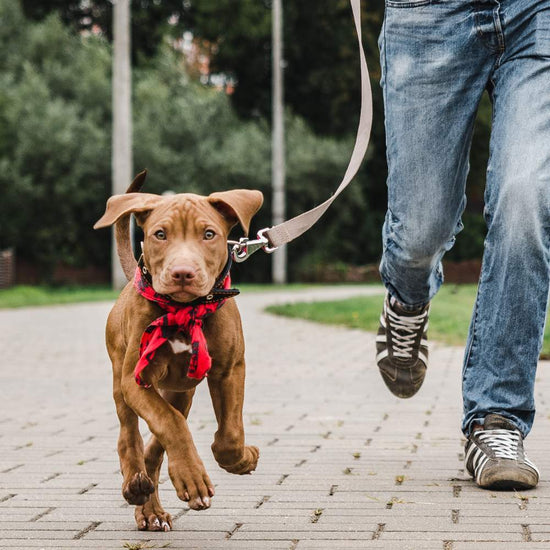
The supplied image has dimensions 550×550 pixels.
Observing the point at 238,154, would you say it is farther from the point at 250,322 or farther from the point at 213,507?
the point at 213,507

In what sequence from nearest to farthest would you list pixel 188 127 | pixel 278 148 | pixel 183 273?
pixel 183 273
pixel 278 148
pixel 188 127

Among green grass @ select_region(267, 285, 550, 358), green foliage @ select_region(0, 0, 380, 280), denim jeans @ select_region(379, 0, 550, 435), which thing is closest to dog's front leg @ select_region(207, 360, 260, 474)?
denim jeans @ select_region(379, 0, 550, 435)

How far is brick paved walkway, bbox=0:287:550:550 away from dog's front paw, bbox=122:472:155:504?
149 mm

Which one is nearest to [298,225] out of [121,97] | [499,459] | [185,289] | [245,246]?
[245,246]

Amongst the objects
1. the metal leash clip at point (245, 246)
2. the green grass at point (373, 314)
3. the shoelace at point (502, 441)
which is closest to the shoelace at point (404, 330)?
the shoelace at point (502, 441)

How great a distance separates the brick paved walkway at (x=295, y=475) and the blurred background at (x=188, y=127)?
2279cm

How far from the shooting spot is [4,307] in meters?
18.8

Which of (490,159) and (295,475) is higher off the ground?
(490,159)

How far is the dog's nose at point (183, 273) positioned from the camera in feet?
9.28

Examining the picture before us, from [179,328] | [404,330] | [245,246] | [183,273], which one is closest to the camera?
[183,273]

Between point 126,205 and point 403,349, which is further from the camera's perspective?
point 403,349

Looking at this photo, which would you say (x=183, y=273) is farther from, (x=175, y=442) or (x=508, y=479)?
(x=508, y=479)

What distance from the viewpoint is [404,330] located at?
14.4ft

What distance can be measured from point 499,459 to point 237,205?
56.7 inches
